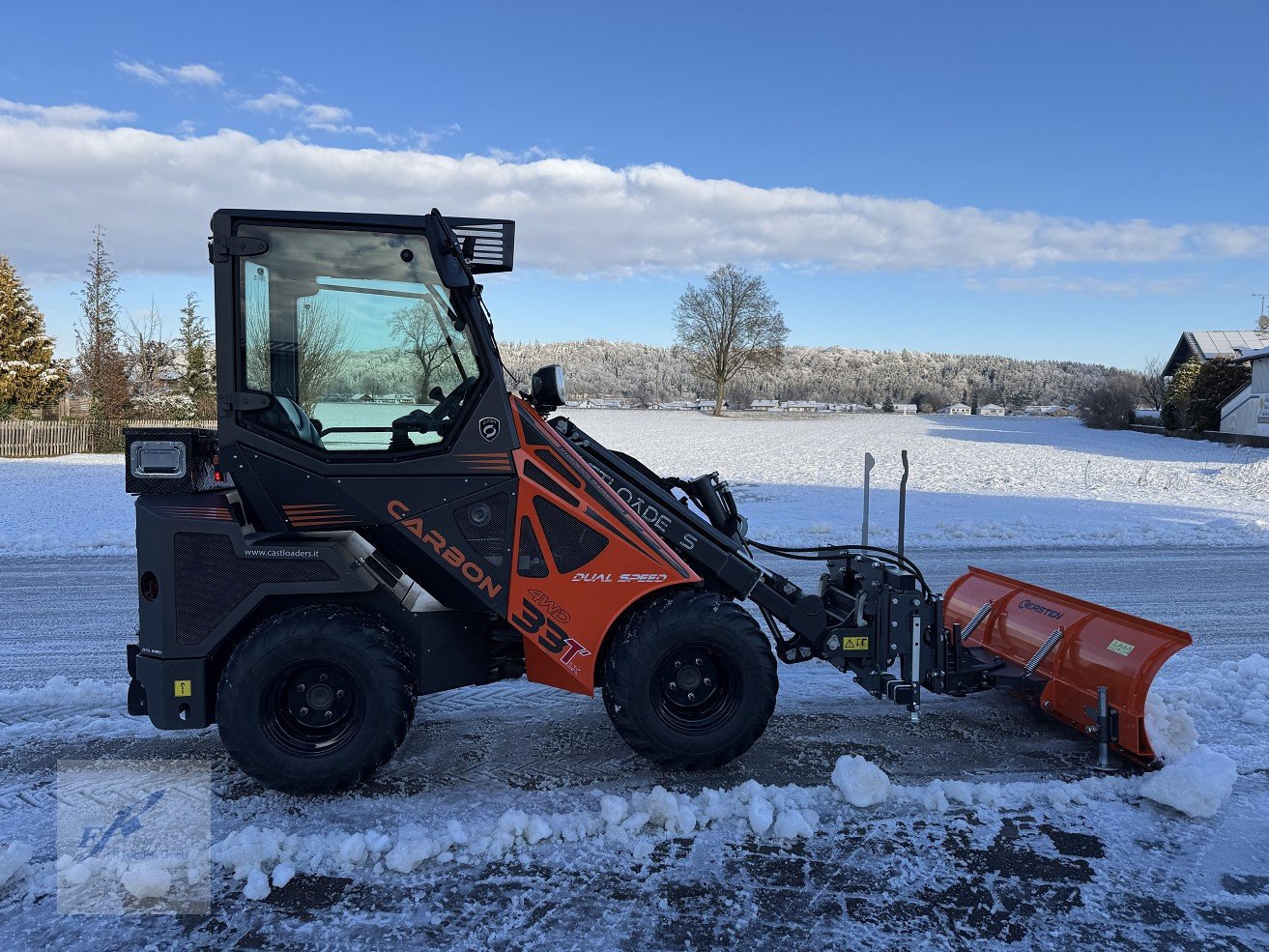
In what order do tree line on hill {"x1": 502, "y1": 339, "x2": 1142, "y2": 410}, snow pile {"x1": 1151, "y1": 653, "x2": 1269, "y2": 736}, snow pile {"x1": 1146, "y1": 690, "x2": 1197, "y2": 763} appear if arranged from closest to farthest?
snow pile {"x1": 1146, "y1": 690, "x2": 1197, "y2": 763}
snow pile {"x1": 1151, "y1": 653, "x2": 1269, "y2": 736}
tree line on hill {"x1": 502, "y1": 339, "x2": 1142, "y2": 410}

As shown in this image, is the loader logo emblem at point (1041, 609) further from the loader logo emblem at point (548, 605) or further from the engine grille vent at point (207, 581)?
the engine grille vent at point (207, 581)

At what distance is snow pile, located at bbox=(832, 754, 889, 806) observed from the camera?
13.1ft

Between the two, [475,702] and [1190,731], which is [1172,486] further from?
[475,702]

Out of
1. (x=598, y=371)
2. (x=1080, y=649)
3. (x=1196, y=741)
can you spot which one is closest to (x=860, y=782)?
(x=1080, y=649)

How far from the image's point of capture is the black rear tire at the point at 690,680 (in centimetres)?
409

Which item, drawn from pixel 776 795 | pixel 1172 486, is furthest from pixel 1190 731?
pixel 1172 486

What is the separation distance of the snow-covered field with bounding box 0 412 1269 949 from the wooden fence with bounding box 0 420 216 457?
81.3 feet

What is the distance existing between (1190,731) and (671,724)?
2.82 m

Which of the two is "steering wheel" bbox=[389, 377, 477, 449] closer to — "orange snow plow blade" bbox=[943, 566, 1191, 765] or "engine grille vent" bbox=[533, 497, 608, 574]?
"engine grille vent" bbox=[533, 497, 608, 574]

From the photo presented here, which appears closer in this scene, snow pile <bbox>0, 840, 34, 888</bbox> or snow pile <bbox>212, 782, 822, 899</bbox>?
snow pile <bbox>0, 840, 34, 888</bbox>

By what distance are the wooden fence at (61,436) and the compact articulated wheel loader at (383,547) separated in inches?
1028

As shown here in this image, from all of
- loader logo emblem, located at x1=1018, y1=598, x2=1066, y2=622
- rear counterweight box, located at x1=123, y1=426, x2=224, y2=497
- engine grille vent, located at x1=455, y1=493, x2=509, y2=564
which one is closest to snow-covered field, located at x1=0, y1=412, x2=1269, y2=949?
loader logo emblem, located at x1=1018, y1=598, x2=1066, y2=622

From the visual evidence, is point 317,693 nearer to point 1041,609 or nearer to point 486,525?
point 486,525

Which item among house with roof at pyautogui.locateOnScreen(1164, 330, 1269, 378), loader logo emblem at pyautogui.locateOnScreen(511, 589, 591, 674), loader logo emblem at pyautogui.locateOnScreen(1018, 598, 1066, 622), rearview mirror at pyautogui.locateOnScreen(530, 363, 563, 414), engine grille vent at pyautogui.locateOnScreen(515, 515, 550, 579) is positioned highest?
house with roof at pyautogui.locateOnScreen(1164, 330, 1269, 378)
